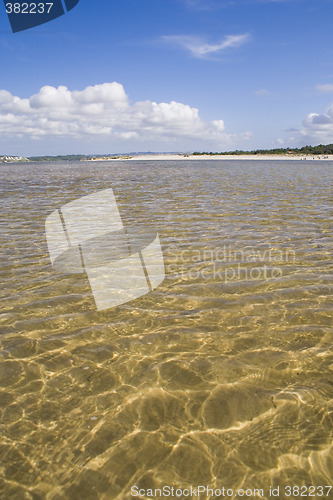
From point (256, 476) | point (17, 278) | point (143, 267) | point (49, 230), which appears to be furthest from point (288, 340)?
point (49, 230)

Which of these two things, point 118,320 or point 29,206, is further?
point 29,206

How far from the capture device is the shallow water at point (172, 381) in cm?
271

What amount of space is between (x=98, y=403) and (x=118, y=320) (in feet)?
5.59

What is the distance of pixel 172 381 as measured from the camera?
3.72m

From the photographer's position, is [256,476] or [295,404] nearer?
[256,476]

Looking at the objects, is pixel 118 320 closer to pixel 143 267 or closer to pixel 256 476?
pixel 143 267

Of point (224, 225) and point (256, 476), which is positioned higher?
point (224, 225)

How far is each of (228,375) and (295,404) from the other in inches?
30.5

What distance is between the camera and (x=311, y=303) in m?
5.32

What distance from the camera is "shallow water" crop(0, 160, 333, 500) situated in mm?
2713

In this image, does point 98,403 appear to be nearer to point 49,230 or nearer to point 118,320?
point 118,320

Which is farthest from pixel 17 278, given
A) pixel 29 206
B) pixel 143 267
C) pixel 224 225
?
pixel 29 206

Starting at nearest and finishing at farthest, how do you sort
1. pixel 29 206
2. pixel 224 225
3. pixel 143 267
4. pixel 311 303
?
pixel 311 303
pixel 143 267
pixel 224 225
pixel 29 206

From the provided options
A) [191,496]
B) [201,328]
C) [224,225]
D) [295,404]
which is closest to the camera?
[191,496]
